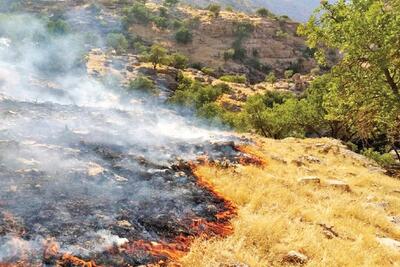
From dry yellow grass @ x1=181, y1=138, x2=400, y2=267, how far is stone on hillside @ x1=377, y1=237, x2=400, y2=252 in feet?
0.74

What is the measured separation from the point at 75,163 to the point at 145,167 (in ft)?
5.22

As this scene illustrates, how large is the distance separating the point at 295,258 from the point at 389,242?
2.92 m

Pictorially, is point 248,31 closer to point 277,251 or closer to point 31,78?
point 31,78

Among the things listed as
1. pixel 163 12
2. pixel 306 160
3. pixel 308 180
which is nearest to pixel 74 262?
pixel 308 180

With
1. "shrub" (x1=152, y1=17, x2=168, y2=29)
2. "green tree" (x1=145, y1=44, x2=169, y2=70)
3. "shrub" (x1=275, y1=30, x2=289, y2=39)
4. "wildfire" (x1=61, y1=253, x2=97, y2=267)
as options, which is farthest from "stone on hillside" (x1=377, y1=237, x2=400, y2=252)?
"shrub" (x1=275, y1=30, x2=289, y2=39)

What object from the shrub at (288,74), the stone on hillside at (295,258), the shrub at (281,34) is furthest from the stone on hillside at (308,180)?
the shrub at (281,34)

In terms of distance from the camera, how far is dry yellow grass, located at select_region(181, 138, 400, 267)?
21.6 feet

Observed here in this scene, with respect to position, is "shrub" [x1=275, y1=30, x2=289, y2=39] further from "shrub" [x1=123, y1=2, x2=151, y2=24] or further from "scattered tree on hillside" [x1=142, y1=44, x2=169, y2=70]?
"scattered tree on hillside" [x1=142, y1=44, x2=169, y2=70]

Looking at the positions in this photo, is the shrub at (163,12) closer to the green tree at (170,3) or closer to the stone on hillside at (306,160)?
the green tree at (170,3)

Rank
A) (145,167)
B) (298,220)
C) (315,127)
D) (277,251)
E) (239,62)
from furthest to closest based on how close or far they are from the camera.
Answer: (239,62)
(315,127)
(145,167)
(298,220)
(277,251)

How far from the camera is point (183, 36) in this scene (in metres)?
74.4

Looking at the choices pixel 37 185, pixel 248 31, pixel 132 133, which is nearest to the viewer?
pixel 37 185

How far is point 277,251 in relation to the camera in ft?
22.1

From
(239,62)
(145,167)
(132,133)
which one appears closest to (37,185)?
(145,167)
